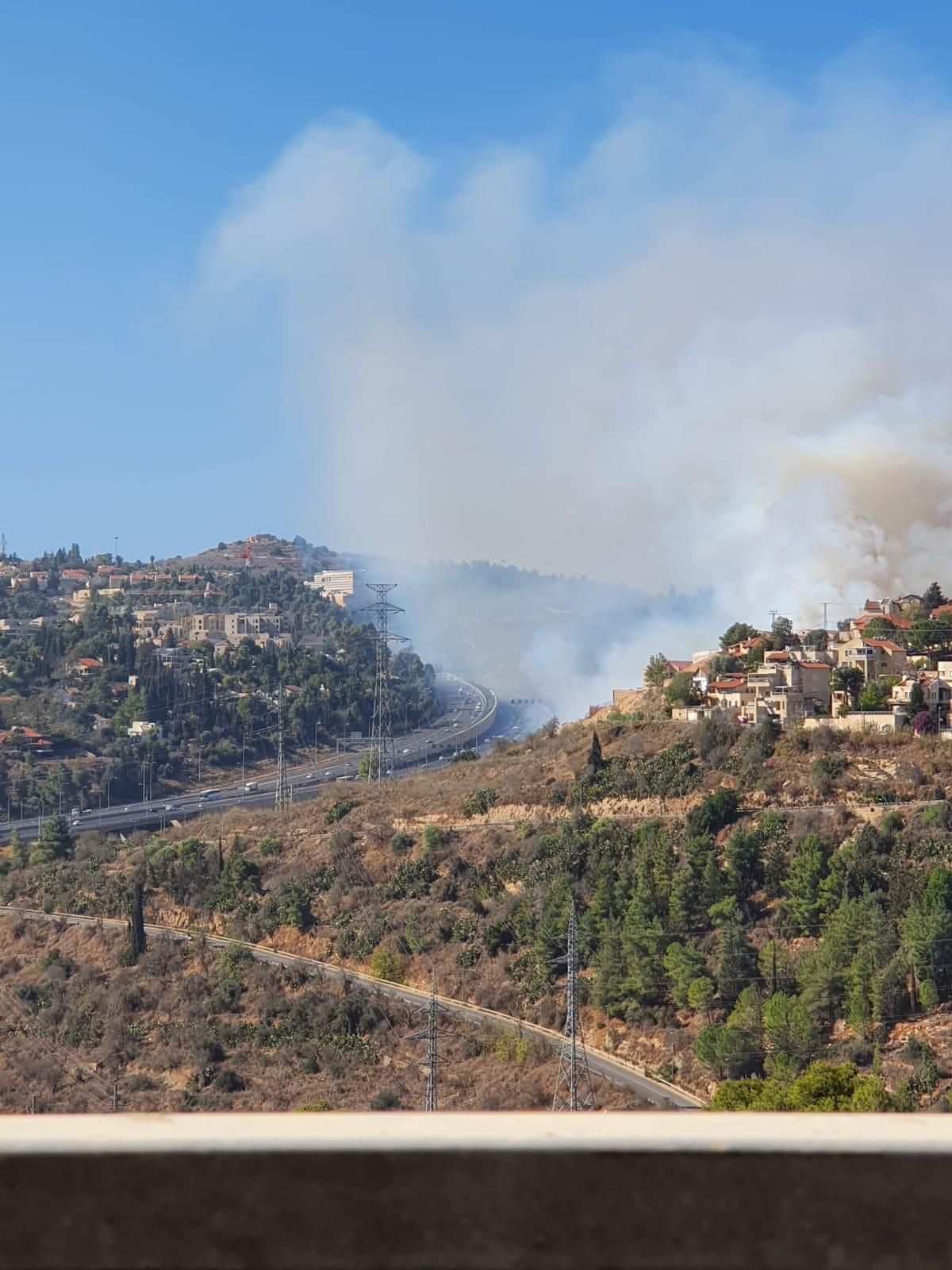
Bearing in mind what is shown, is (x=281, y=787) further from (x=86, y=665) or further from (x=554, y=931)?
(x=86, y=665)

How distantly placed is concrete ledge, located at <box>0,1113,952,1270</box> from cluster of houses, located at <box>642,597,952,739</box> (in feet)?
107

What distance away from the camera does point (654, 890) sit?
98.8 feet

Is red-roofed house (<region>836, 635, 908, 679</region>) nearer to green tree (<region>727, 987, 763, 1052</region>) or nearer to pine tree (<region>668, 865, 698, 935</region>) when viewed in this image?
pine tree (<region>668, 865, 698, 935</region>)

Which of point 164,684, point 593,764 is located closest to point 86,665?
point 164,684

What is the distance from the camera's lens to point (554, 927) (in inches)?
1188

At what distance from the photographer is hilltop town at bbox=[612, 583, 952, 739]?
3603cm

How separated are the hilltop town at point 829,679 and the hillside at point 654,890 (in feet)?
4.58

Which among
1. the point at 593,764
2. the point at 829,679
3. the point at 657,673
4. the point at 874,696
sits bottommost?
the point at 593,764

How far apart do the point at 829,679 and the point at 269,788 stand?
32316mm

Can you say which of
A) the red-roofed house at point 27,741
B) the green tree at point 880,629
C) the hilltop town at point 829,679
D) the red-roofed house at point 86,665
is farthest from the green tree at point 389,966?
the red-roofed house at point 86,665

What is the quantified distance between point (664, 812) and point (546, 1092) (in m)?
10.9

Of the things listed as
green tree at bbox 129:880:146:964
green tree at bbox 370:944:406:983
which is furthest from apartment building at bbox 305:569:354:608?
green tree at bbox 370:944:406:983

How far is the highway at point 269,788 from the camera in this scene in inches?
2201

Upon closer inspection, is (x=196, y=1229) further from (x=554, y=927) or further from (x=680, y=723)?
(x=680, y=723)
